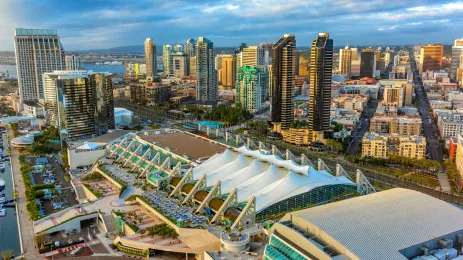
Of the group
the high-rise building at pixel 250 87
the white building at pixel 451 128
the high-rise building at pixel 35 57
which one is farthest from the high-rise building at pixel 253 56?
the white building at pixel 451 128

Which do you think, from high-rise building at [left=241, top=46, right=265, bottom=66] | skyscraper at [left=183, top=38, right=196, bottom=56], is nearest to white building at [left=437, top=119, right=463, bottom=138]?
high-rise building at [left=241, top=46, right=265, bottom=66]

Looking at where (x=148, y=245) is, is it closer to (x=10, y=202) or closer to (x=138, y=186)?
(x=138, y=186)

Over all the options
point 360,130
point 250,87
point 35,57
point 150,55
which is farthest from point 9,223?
point 150,55

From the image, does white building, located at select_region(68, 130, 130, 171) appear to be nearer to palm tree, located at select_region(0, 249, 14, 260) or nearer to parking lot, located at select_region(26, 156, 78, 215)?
parking lot, located at select_region(26, 156, 78, 215)

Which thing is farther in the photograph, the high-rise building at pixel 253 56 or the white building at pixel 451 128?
the high-rise building at pixel 253 56

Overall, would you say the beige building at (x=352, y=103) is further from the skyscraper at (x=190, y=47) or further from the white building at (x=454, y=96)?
the skyscraper at (x=190, y=47)

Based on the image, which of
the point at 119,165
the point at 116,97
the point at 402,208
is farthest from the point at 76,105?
the point at 116,97
